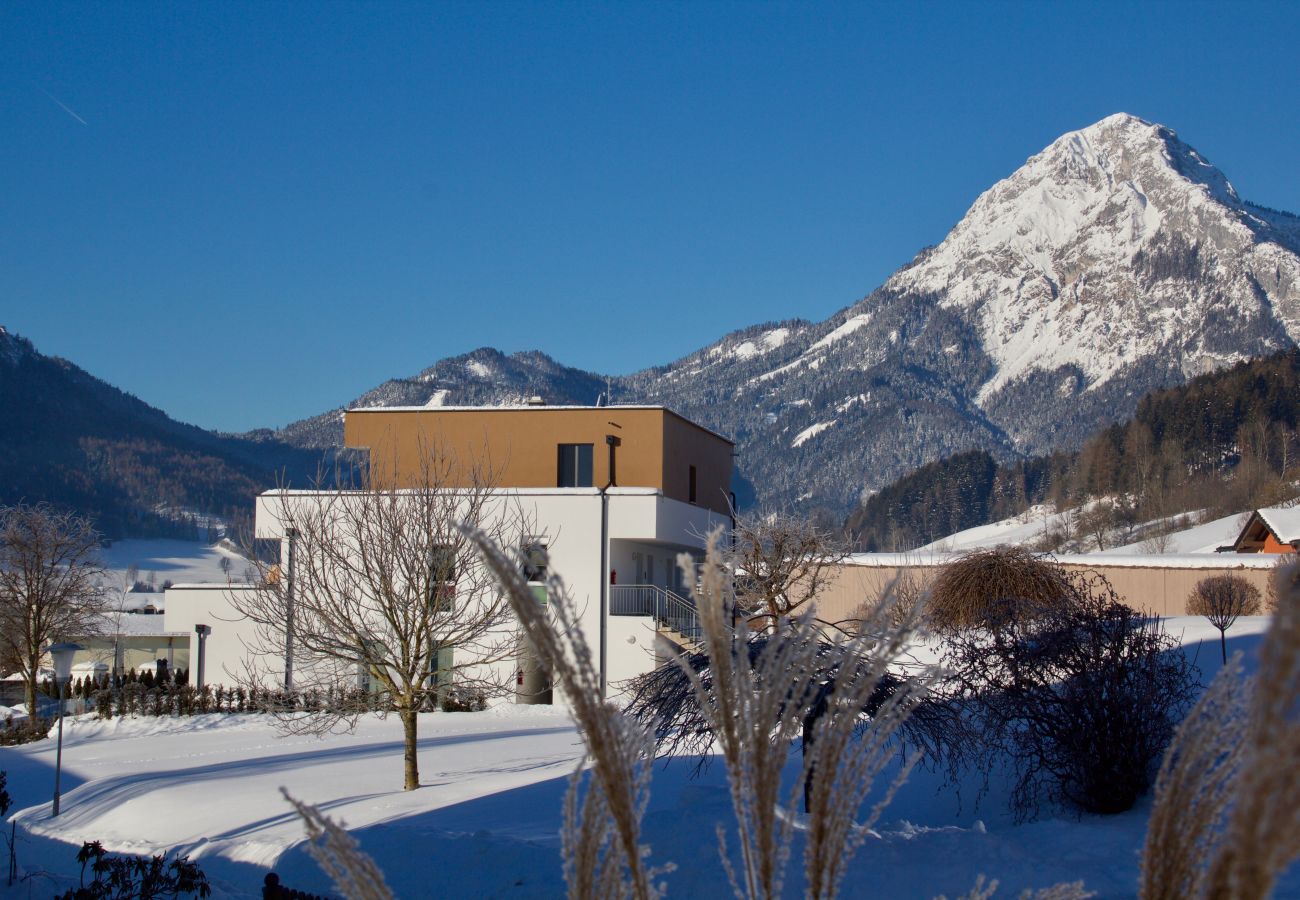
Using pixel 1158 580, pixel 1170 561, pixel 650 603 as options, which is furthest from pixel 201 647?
pixel 1170 561

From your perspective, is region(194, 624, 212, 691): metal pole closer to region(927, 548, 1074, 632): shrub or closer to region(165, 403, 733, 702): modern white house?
region(165, 403, 733, 702): modern white house

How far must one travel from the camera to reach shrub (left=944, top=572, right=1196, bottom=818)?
41.7 feet

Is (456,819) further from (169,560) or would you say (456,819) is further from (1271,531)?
(169,560)

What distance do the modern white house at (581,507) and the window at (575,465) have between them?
0.03 metres

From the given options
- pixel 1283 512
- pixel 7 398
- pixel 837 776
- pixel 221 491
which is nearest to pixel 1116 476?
pixel 1283 512

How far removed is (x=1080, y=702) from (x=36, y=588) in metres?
30.6

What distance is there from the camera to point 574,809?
3377 millimetres

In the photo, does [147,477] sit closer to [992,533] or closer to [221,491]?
[221,491]

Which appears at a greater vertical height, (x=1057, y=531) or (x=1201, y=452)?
(x=1201, y=452)

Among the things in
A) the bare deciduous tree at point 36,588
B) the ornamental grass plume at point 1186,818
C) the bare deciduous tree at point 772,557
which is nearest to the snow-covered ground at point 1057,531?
the bare deciduous tree at point 772,557

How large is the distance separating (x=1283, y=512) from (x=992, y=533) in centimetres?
6572

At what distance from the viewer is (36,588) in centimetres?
3409

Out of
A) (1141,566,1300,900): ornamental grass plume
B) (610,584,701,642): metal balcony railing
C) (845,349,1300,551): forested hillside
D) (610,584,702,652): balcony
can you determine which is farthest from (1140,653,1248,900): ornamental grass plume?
(845,349,1300,551): forested hillside

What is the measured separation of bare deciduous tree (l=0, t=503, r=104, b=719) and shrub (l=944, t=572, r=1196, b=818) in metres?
27.7
